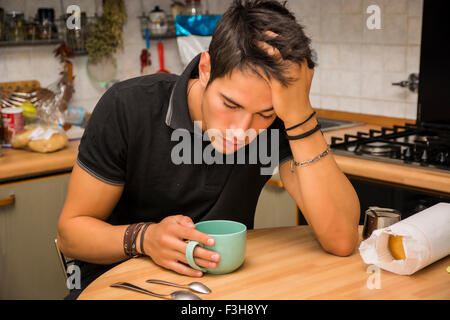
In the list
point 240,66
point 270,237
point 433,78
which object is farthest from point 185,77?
point 433,78

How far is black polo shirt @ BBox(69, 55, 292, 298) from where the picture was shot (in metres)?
1.30

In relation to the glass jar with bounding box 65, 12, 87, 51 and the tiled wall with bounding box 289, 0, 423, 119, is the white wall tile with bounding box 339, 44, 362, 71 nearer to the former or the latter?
the tiled wall with bounding box 289, 0, 423, 119

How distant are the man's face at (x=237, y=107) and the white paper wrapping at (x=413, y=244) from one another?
32 cm

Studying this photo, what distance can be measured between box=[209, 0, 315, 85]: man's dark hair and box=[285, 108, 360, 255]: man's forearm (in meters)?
0.17

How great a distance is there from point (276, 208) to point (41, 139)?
1.00m

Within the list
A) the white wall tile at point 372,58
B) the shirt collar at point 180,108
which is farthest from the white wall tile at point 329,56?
the shirt collar at point 180,108

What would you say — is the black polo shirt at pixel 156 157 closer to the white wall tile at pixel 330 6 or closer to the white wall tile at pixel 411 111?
the white wall tile at pixel 411 111

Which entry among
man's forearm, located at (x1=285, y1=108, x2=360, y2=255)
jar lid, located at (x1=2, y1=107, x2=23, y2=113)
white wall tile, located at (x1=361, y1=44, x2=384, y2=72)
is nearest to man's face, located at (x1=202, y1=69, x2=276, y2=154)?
man's forearm, located at (x1=285, y1=108, x2=360, y2=255)

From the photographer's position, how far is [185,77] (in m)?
1.34

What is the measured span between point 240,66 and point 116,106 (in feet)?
1.25

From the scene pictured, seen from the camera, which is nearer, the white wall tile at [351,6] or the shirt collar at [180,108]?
the shirt collar at [180,108]

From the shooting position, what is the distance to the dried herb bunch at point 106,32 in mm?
2865
